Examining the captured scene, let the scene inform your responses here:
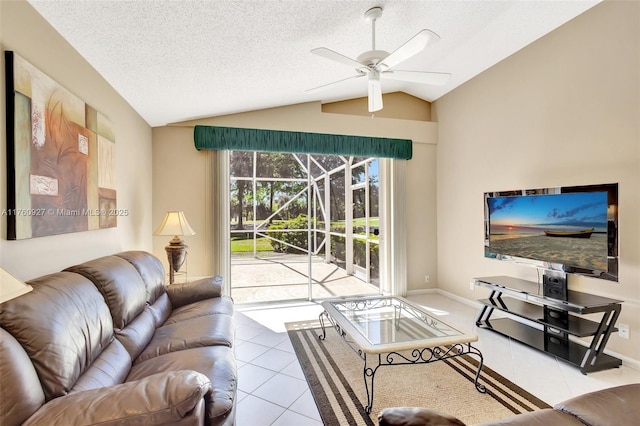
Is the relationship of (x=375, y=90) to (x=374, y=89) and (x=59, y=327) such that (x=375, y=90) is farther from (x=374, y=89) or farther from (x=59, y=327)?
(x=59, y=327)

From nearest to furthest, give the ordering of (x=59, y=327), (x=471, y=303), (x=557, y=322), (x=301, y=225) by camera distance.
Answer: (x=59, y=327), (x=557, y=322), (x=471, y=303), (x=301, y=225)

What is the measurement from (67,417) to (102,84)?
8.14ft

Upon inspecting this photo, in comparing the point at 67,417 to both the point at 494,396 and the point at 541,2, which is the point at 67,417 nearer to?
the point at 494,396

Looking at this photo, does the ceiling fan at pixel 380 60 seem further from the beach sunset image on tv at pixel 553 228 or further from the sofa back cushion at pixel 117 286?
the sofa back cushion at pixel 117 286

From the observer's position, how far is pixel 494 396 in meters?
2.20

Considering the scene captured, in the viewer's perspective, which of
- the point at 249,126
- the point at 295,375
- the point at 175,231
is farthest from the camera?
the point at 249,126

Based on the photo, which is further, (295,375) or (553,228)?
(553,228)

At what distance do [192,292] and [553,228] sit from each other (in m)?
3.40

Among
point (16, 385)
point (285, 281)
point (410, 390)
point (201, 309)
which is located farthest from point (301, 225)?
point (16, 385)

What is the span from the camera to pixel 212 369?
1.65m

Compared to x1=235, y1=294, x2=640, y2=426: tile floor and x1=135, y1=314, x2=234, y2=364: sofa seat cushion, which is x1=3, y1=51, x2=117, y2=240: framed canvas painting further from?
x1=235, y1=294, x2=640, y2=426: tile floor

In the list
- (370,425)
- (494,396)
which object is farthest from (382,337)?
(494,396)

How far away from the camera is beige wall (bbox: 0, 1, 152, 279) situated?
159 centimetres

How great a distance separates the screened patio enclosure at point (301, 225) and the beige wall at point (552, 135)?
1225 millimetres
